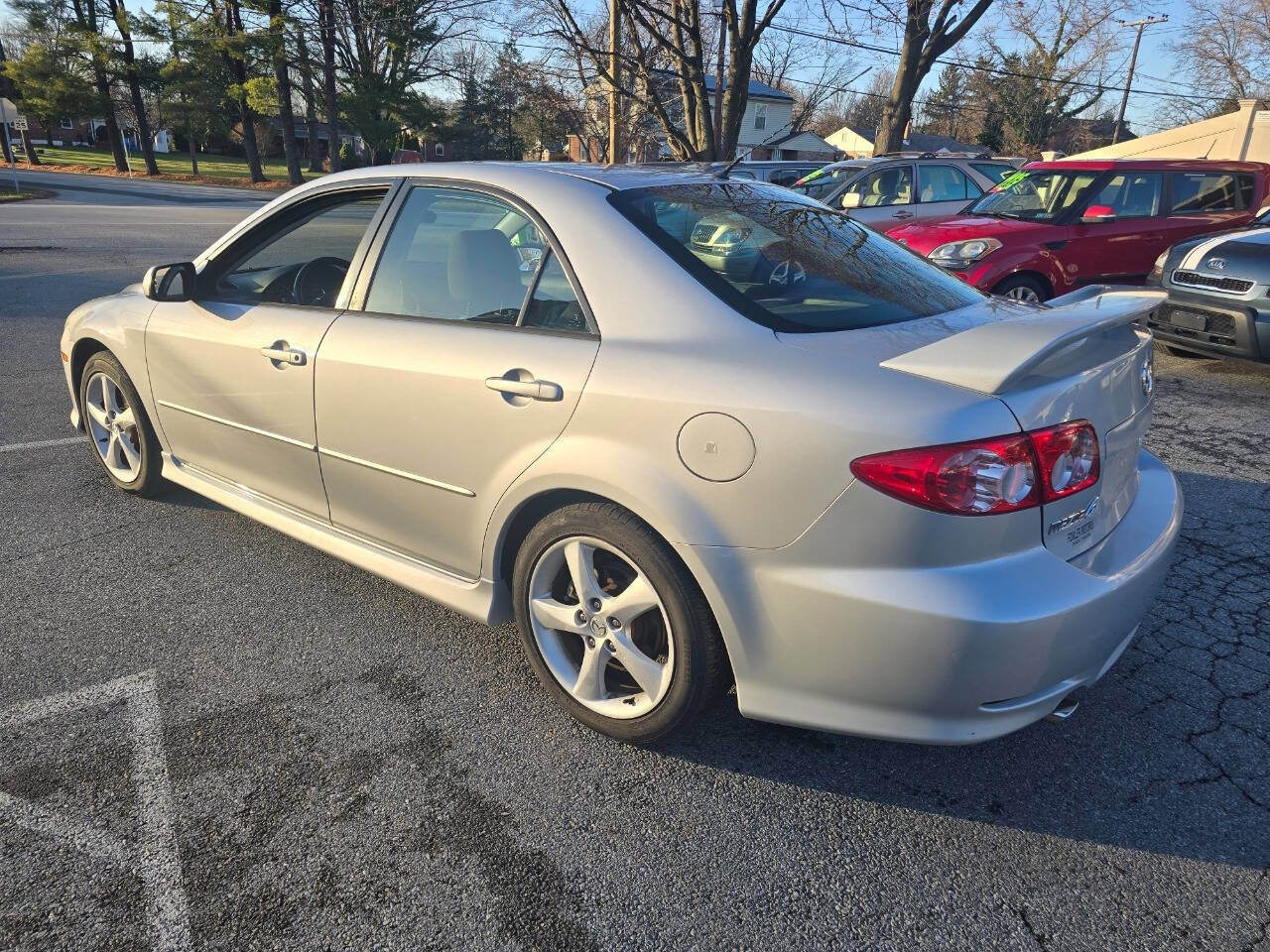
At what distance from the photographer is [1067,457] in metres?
2.05

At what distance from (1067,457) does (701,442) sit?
0.85 meters

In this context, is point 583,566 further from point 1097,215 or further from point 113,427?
point 1097,215

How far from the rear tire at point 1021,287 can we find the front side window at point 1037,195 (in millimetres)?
715

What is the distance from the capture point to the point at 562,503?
8.19 ft

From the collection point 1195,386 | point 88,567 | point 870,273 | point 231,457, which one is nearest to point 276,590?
point 231,457

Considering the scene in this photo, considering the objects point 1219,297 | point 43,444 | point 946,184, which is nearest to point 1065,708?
point 43,444

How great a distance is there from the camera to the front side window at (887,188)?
36.8 feet

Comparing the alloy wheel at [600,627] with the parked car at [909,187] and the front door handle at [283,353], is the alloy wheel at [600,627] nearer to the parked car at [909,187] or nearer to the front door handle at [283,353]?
the front door handle at [283,353]

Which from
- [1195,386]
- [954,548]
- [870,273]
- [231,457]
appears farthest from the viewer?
[1195,386]

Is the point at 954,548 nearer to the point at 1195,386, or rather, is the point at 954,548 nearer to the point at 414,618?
the point at 414,618

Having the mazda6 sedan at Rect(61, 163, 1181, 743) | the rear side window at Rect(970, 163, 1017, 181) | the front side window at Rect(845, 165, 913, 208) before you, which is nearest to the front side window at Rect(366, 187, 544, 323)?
the mazda6 sedan at Rect(61, 163, 1181, 743)

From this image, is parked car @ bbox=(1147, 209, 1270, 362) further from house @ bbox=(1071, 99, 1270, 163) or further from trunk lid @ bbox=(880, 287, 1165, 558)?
house @ bbox=(1071, 99, 1270, 163)

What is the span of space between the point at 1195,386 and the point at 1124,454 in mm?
5244

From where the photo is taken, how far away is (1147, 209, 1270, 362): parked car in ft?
20.1
